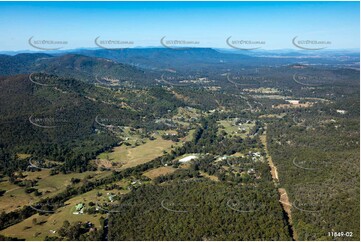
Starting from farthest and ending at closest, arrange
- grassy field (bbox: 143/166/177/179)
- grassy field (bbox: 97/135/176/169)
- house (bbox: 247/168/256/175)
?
grassy field (bbox: 97/135/176/169) → grassy field (bbox: 143/166/177/179) → house (bbox: 247/168/256/175)

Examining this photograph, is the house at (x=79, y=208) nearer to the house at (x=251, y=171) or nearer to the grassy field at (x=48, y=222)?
the grassy field at (x=48, y=222)

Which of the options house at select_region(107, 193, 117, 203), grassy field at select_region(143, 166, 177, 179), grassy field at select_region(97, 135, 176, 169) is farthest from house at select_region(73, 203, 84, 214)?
grassy field at select_region(97, 135, 176, 169)

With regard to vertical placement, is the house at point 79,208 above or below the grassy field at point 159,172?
above

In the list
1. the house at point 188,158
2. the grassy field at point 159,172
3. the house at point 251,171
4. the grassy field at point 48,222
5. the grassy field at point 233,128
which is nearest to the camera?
the grassy field at point 48,222

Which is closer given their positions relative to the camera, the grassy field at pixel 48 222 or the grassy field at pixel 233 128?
the grassy field at pixel 48 222

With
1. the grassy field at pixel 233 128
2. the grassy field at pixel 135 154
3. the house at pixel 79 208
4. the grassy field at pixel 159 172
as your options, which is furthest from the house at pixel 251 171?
the house at pixel 79 208

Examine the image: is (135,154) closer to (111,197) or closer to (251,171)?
(111,197)

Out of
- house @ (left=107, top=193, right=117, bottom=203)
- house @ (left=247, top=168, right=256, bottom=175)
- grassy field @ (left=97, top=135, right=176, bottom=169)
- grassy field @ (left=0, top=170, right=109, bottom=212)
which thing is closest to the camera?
house @ (left=107, top=193, right=117, bottom=203)

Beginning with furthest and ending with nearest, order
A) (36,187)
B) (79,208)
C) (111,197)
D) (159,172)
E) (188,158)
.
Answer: (188,158) < (159,172) < (36,187) < (111,197) < (79,208)

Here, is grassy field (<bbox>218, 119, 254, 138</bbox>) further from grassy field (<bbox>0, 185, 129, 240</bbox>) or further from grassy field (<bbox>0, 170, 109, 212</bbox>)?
grassy field (<bbox>0, 185, 129, 240</bbox>)

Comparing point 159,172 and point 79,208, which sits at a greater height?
point 79,208

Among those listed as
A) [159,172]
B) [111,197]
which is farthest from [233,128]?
[111,197]

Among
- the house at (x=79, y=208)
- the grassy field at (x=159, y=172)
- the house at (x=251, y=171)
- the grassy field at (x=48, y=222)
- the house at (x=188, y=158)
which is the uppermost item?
the house at (x=79, y=208)
